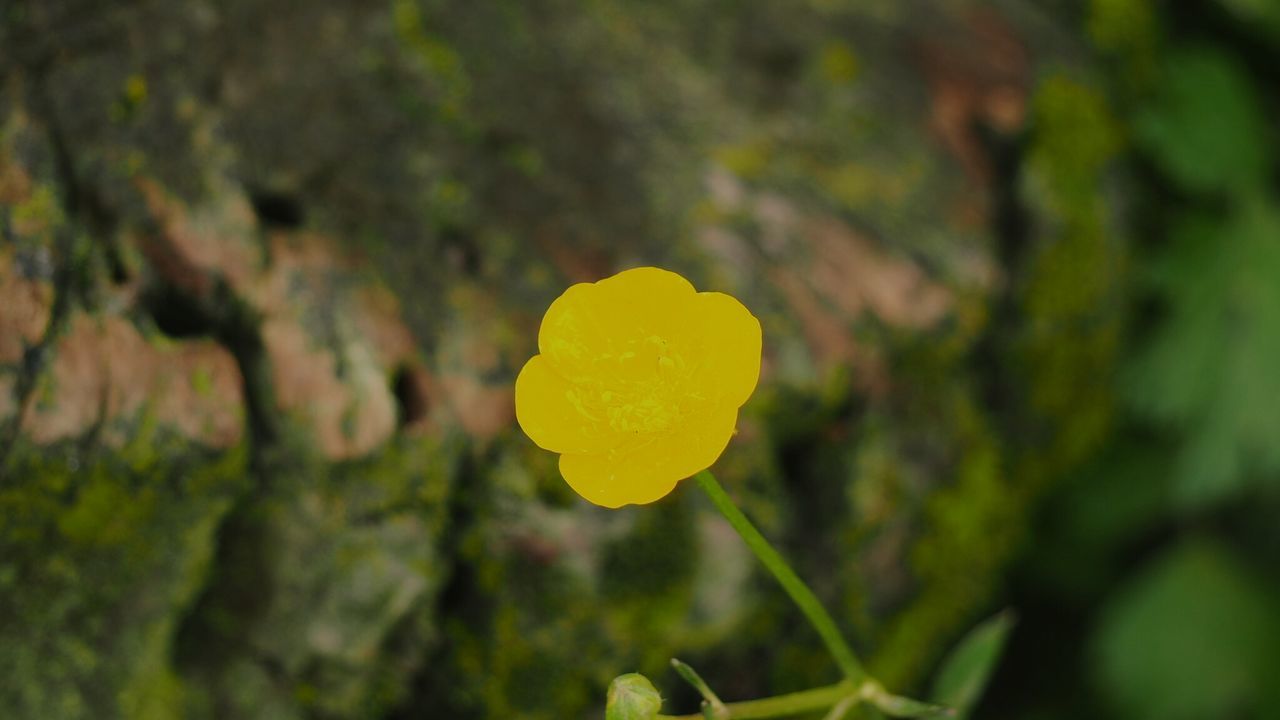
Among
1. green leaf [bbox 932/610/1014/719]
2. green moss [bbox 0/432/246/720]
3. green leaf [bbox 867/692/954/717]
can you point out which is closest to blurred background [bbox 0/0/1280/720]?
green moss [bbox 0/432/246/720]

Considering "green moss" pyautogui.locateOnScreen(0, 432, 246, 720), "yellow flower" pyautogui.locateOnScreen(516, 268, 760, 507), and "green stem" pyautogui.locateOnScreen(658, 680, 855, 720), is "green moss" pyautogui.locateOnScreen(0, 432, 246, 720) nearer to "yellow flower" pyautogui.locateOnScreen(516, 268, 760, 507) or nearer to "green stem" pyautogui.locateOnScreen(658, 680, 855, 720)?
"yellow flower" pyautogui.locateOnScreen(516, 268, 760, 507)

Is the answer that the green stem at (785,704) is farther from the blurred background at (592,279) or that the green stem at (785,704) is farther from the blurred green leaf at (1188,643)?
the blurred green leaf at (1188,643)

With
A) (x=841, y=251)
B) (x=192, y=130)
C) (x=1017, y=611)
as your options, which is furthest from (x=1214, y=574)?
(x=192, y=130)

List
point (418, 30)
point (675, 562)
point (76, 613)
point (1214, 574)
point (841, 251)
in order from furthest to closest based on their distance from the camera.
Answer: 1. point (1214, 574)
2. point (841, 251)
3. point (418, 30)
4. point (675, 562)
5. point (76, 613)

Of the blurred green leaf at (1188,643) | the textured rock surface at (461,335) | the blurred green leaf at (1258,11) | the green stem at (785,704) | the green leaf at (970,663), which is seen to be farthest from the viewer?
the blurred green leaf at (1258,11)

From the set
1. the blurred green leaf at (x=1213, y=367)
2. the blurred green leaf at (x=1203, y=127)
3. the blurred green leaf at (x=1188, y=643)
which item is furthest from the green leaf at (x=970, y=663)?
the blurred green leaf at (x=1203, y=127)

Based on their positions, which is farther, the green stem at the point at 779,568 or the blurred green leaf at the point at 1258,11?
the blurred green leaf at the point at 1258,11

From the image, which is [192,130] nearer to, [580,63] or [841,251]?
[580,63]
